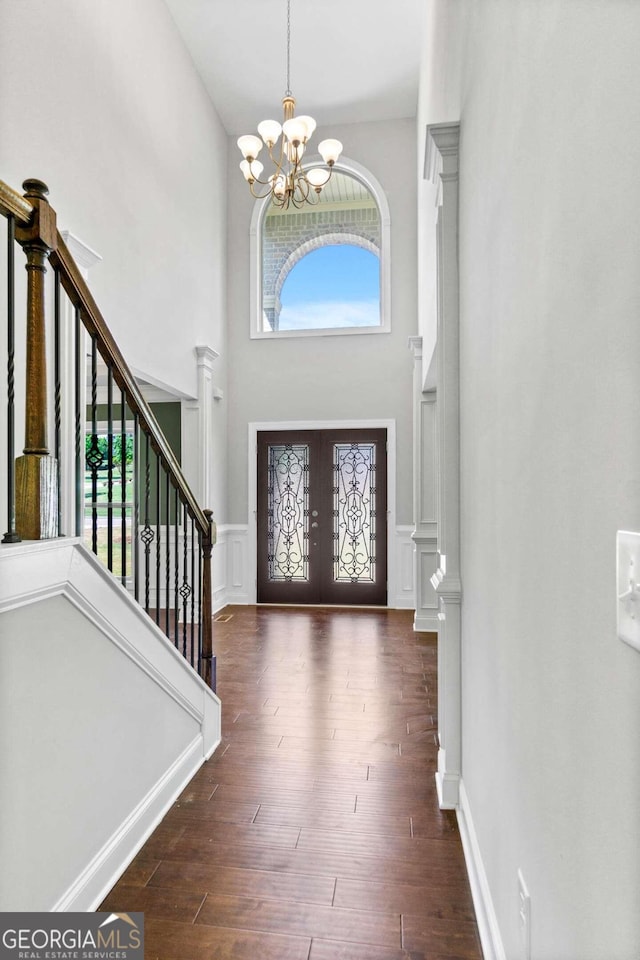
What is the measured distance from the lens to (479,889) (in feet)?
5.93

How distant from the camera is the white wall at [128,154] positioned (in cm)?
320

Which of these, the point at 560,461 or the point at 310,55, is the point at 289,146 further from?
the point at 560,461

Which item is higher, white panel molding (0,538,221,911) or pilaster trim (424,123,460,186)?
pilaster trim (424,123,460,186)

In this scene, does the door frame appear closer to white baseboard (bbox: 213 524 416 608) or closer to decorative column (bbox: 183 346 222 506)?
white baseboard (bbox: 213 524 416 608)

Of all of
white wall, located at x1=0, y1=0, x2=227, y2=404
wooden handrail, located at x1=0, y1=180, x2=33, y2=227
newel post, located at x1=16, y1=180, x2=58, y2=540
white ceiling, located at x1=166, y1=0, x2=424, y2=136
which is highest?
white ceiling, located at x1=166, y1=0, x2=424, y2=136

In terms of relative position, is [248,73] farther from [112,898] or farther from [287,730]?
[112,898]

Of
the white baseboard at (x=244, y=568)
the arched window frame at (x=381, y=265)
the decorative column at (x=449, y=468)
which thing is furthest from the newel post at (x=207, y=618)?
the arched window frame at (x=381, y=265)

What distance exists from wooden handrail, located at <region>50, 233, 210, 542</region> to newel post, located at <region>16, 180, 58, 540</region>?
10cm

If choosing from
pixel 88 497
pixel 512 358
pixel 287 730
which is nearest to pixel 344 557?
pixel 88 497

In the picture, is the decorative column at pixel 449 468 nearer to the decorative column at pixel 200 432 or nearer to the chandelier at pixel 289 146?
the chandelier at pixel 289 146

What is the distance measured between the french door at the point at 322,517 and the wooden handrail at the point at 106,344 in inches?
156

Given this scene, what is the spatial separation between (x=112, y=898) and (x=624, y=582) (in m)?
2.01

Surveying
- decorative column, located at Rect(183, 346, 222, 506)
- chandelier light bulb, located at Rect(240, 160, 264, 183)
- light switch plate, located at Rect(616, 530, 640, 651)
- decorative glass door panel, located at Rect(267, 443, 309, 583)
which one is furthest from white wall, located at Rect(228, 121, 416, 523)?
light switch plate, located at Rect(616, 530, 640, 651)

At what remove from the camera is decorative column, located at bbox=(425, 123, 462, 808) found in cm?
236
